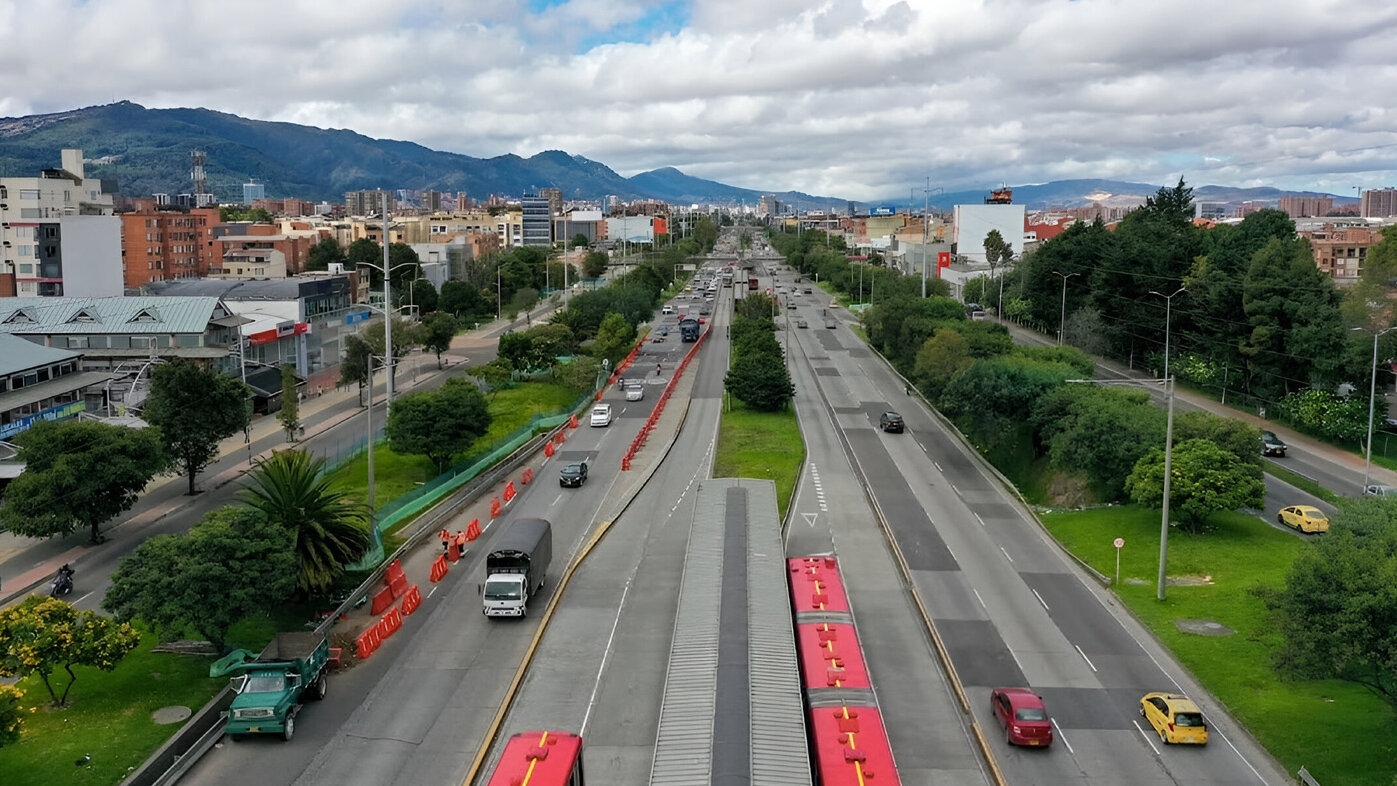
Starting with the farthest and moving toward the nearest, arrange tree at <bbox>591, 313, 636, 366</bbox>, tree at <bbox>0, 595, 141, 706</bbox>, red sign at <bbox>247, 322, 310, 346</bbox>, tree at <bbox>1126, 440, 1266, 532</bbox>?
tree at <bbox>591, 313, 636, 366</bbox> < red sign at <bbox>247, 322, 310, 346</bbox> < tree at <bbox>1126, 440, 1266, 532</bbox> < tree at <bbox>0, 595, 141, 706</bbox>

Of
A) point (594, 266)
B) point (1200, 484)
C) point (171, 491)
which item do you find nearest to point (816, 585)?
point (1200, 484)

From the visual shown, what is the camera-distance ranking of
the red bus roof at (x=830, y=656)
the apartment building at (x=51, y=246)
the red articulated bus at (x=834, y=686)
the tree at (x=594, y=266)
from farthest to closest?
1. the tree at (x=594, y=266)
2. the apartment building at (x=51, y=246)
3. the red bus roof at (x=830, y=656)
4. the red articulated bus at (x=834, y=686)

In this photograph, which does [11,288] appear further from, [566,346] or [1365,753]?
[1365,753]

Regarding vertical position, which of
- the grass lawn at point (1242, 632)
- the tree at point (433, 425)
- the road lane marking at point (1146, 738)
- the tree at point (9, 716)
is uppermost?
the tree at point (433, 425)

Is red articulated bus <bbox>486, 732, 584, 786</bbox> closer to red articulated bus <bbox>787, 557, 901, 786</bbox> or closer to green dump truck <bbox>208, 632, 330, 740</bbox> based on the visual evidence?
red articulated bus <bbox>787, 557, 901, 786</bbox>

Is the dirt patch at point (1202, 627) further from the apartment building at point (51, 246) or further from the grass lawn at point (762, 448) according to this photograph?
the apartment building at point (51, 246)

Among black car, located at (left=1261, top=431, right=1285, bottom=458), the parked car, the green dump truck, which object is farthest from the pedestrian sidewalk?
black car, located at (left=1261, top=431, right=1285, bottom=458)

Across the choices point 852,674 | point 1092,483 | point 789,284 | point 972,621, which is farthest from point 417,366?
point 789,284

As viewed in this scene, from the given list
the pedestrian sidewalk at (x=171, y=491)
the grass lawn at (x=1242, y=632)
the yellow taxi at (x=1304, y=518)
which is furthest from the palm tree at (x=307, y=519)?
the yellow taxi at (x=1304, y=518)
